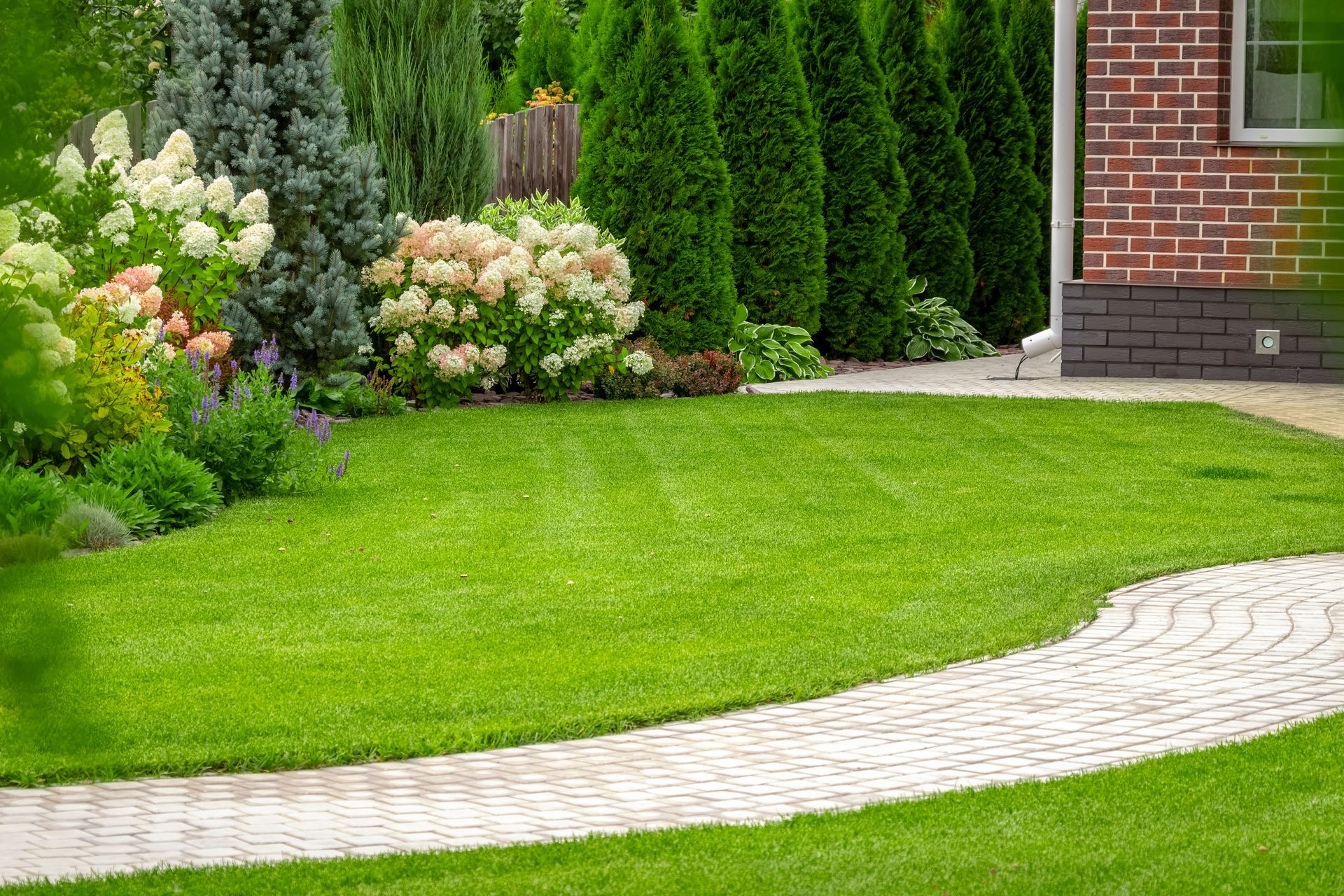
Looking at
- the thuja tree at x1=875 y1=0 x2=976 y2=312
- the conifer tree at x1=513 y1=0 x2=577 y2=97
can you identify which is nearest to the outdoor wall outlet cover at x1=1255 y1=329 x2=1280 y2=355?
the thuja tree at x1=875 y1=0 x2=976 y2=312

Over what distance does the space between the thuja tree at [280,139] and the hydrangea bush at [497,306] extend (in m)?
0.66

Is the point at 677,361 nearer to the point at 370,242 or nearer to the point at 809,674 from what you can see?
the point at 370,242

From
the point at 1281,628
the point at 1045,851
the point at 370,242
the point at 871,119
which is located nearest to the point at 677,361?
the point at 370,242

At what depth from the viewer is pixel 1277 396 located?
11.9 meters

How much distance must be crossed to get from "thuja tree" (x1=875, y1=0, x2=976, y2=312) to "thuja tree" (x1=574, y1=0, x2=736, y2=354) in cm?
337

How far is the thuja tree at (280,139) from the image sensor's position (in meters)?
10.7

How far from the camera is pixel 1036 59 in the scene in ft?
57.5

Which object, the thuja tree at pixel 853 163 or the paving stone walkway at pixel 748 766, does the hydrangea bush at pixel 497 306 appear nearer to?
the thuja tree at pixel 853 163

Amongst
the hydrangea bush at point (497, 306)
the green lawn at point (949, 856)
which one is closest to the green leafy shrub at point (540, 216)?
the hydrangea bush at point (497, 306)

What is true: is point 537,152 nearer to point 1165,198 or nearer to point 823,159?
point 823,159

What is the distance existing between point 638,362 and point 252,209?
343cm

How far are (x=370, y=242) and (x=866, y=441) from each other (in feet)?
12.8

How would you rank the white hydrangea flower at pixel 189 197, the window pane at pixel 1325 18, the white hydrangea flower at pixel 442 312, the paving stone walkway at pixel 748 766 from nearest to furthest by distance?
the window pane at pixel 1325 18 → the paving stone walkway at pixel 748 766 → the white hydrangea flower at pixel 189 197 → the white hydrangea flower at pixel 442 312

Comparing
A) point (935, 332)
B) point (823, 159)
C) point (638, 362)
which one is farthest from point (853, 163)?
point (638, 362)
